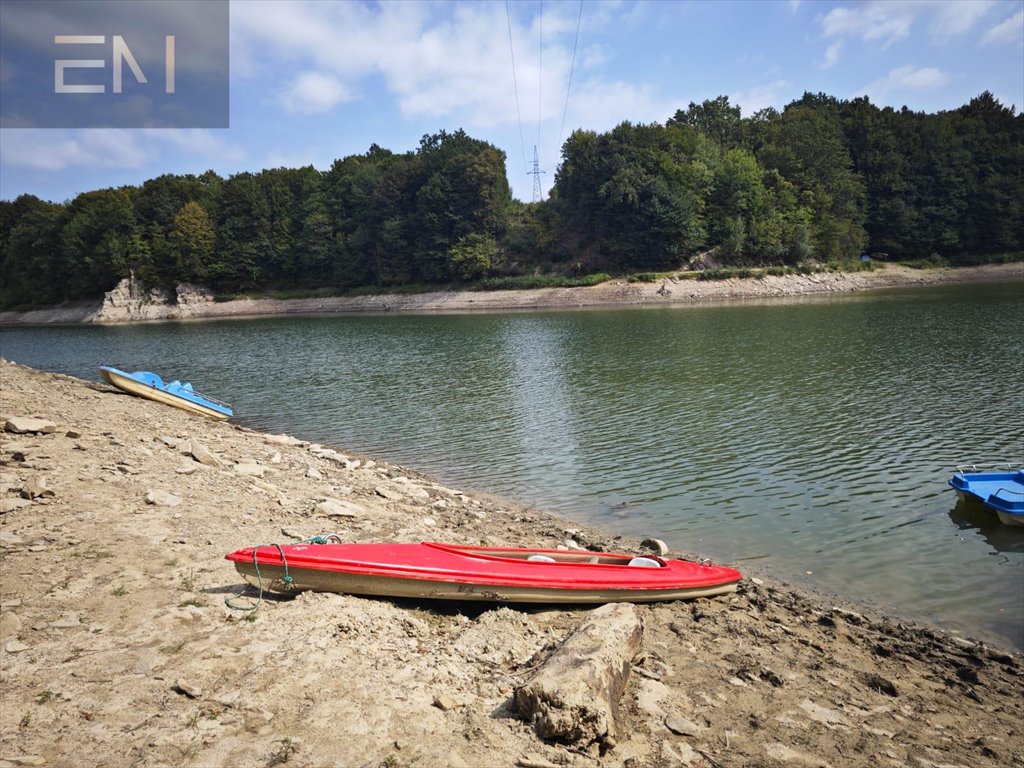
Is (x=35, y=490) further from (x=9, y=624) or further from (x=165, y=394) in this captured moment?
(x=165, y=394)

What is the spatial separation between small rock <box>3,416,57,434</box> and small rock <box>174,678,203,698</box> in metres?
8.64

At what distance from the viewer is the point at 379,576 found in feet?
21.3

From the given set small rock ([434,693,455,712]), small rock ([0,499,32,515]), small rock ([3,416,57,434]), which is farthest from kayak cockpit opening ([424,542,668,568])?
small rock ([3,416,57,434])

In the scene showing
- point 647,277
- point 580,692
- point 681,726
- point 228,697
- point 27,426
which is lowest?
point 681,726

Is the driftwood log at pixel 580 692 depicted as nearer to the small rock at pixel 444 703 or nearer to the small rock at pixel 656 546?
the small rock at pixel 444 703

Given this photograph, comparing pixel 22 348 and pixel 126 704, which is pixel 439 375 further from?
pixel 22 348

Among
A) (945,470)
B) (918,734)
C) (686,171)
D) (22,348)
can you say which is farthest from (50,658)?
(686,171)

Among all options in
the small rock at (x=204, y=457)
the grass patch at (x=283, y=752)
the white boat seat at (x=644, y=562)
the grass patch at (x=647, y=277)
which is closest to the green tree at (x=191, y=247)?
the grass patch at (x=647, y=277)

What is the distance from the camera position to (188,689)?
4.79m

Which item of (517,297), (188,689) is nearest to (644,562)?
(188,689)

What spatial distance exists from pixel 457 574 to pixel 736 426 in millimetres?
11852

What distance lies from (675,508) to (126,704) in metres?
8.97

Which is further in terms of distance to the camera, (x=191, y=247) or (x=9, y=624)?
(x=191, y=247)

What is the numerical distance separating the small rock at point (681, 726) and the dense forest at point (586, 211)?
71.1m
